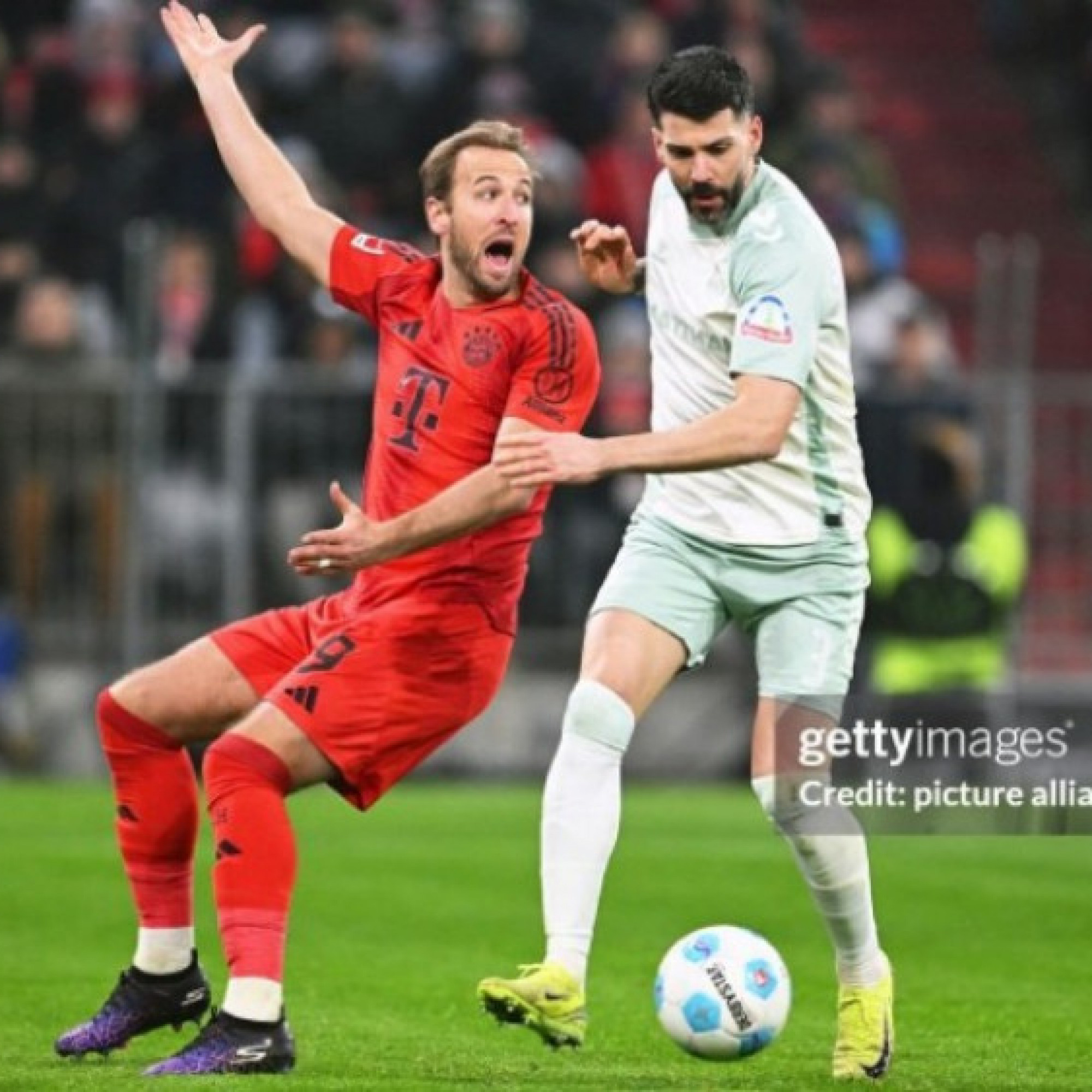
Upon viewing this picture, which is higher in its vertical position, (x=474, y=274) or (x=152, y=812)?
(x=474, y=274)

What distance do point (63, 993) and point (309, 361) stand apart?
900 centimetres

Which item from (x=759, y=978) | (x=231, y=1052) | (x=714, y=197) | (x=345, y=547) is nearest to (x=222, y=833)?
(x=231, y=1052)

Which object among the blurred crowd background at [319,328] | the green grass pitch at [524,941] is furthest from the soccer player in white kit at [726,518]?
the blurred crowd background at [319,328]

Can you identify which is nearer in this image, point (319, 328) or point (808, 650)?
point (808, 650)

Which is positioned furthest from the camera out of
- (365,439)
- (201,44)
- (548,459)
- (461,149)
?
(365,439)

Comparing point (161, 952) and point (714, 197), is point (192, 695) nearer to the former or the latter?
point (161, 952)

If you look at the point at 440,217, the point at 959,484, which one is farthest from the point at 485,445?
the point at 959,484

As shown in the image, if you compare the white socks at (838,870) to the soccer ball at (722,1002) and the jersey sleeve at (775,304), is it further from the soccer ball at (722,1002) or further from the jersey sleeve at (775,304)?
the jersey sleeve at (775,304)

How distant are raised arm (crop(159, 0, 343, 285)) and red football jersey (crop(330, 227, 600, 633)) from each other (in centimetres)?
40

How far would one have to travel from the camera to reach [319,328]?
58.0 ft

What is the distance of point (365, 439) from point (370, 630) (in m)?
9.73

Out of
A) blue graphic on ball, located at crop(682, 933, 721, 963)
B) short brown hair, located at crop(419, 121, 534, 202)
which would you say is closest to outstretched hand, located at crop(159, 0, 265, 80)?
short brown hair, located at crop(419, 121, 534, 202)

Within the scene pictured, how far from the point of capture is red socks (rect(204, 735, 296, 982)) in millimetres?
7273

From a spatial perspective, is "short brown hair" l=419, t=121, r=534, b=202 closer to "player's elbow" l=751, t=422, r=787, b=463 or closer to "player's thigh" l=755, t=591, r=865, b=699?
"player's elbow" l=751, t=422, r=787, b=463
